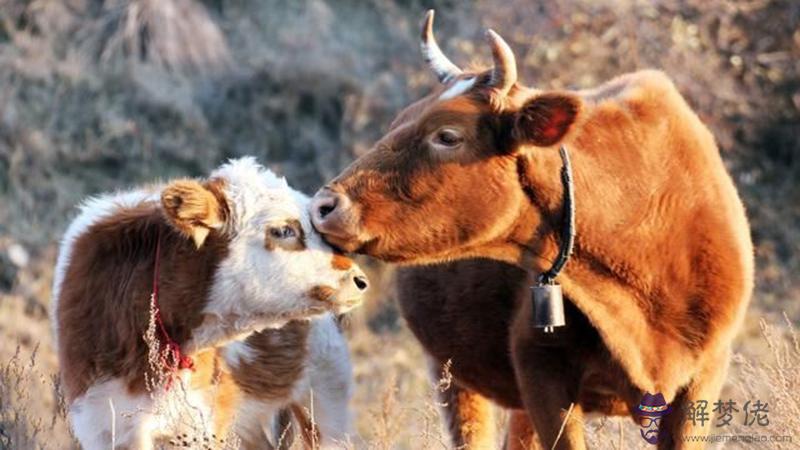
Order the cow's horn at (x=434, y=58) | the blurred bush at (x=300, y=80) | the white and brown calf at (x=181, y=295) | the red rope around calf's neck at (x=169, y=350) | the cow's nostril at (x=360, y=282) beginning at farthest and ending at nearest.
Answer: the blurred bush at (x=300, y=80), the red rope around calf's neck at (x=169, y=350), the white and brown calf at (x=181, y=295), the cow's nostril at (x=360, y=282), the cow's horn at (x=434, y=58)

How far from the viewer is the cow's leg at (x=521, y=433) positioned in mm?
8195

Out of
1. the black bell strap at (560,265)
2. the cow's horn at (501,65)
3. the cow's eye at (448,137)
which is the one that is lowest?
the black bell strap at (560,265)

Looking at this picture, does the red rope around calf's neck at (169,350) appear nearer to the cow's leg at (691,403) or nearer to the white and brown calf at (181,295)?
the white and brown calf at (181,295)

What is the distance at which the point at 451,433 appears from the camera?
842 centimetres

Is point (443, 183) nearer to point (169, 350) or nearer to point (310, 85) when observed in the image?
point (169, 350)

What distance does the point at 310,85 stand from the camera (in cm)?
1770

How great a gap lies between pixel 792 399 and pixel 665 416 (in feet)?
2.01

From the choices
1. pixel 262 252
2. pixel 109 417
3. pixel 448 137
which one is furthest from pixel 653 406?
pixel 109 417

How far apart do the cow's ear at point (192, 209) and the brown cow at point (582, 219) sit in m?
0.93

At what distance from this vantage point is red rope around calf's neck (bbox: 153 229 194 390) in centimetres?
708

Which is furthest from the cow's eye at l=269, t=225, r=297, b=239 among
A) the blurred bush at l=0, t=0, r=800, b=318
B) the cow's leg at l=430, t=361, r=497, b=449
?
the blurred bush at l=0, t=0, r=800, b=318

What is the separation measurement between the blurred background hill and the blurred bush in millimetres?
20

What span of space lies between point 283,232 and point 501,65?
155 cm

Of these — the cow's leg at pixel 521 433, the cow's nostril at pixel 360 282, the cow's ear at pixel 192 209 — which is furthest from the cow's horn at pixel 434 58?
the cow's leg at pixel 521 433
